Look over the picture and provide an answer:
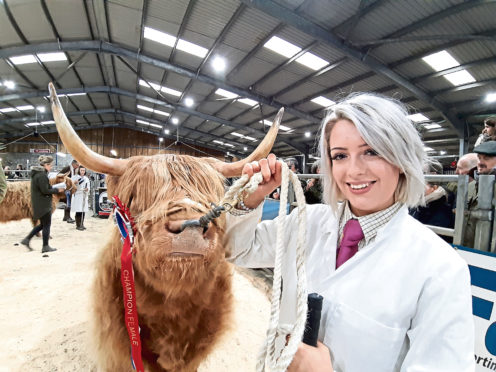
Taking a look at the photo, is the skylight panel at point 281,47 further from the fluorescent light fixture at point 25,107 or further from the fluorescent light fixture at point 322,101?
the fluorescent light fixture at point 25,107

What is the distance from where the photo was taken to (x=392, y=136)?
91 cm

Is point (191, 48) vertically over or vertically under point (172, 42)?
under

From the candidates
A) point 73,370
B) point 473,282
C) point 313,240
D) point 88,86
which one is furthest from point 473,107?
point 88,86

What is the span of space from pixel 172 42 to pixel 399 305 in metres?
10.3

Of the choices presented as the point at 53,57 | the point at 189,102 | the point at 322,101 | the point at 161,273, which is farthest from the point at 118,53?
the point at 161,273

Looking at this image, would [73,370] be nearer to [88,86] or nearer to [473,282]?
[473,282]

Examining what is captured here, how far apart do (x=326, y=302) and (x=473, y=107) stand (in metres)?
11.4

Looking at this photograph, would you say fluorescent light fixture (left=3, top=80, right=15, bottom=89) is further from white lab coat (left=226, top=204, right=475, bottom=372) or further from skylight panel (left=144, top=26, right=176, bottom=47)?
white lab coat (left=226, top=204, right=475, bottom=372)

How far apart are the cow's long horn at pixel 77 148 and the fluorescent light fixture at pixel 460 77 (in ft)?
30.3

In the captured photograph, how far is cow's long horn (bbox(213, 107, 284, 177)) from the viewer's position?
1788 mm

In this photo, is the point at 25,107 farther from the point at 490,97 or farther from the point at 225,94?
the point at 490,97

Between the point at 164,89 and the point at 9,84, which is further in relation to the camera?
the point at 164,89

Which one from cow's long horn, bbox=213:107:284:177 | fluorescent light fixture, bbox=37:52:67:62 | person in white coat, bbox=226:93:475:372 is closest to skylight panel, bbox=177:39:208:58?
fluorescent light fixture, bbox=37:52:67:62

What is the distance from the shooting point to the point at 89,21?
8984 millimetres
